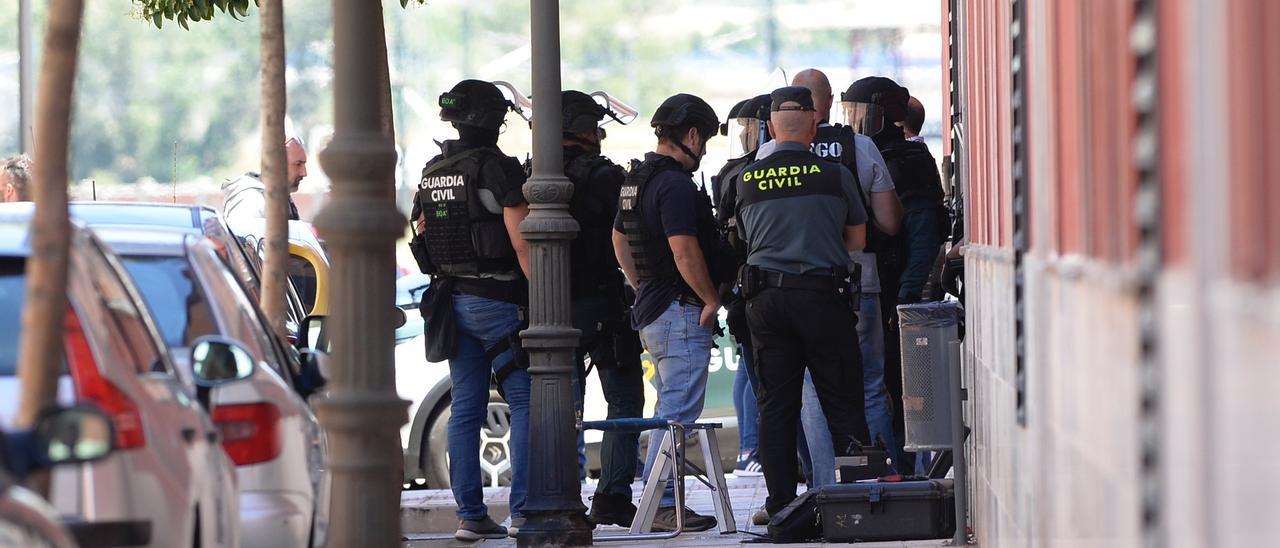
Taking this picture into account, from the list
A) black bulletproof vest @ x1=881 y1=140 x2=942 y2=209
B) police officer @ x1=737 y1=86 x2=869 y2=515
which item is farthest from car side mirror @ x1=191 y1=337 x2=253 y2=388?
black bulletproof vest @ x1=881 y1=140 x2=942 y2=209

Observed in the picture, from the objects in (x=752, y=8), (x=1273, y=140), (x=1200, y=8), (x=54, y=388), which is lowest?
(x=54, y=388)

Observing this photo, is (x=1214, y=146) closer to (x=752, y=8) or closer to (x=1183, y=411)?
(x=1183, y=411)

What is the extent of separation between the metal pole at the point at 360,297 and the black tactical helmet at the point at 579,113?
557 cm

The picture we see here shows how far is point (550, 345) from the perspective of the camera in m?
9.19

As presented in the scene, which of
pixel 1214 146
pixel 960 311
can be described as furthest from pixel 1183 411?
pixel 960 311

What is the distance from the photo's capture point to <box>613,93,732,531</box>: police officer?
9.70 m

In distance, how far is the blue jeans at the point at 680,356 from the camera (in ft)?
32.5

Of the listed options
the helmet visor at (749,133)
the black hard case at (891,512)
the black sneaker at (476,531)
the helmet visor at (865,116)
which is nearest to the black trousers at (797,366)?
the black hard case at (891,512)

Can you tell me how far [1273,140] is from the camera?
209 centimetres

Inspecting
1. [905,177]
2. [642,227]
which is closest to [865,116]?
[905,177]

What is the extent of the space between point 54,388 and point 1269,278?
3.10 metres

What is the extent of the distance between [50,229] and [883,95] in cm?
662

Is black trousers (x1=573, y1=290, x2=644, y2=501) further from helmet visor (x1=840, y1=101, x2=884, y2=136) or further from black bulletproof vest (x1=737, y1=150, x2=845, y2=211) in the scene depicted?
helmet visor (x1=840, y1=101, x2=884, y2=136)

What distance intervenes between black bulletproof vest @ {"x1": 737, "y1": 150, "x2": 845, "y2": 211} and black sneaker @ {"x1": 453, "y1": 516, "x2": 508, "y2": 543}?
193cm
